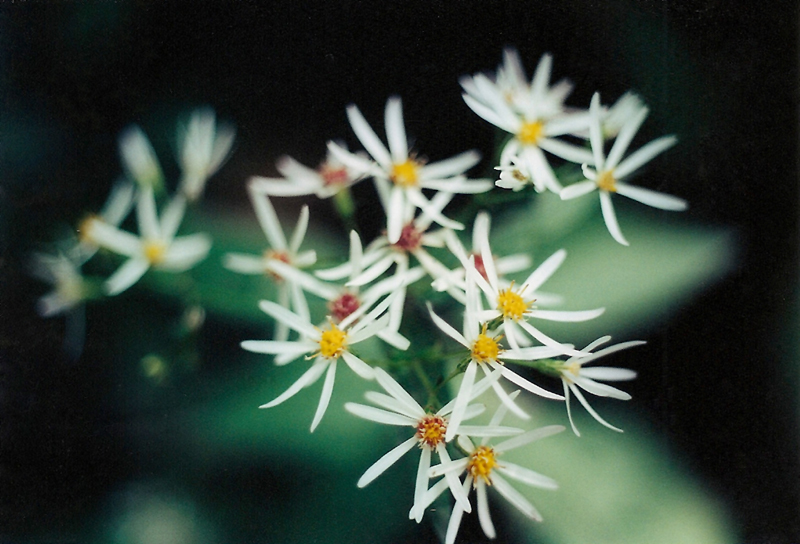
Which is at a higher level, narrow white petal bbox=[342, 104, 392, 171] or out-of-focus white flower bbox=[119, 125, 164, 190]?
narrow white petal bbox=[342, 104, 392, 171]

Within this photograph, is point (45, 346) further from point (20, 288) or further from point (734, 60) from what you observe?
point (734, 60)

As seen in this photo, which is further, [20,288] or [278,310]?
[20,288]

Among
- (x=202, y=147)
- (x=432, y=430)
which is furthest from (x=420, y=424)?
(x=202, y=147)

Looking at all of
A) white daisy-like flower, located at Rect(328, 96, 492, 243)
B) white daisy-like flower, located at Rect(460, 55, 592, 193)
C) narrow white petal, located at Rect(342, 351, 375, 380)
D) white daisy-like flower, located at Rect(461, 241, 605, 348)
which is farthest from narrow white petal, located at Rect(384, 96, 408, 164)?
narrow white petal, located at Rect(342, 351, 375, 380)

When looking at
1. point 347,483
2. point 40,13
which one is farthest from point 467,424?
point 40,13

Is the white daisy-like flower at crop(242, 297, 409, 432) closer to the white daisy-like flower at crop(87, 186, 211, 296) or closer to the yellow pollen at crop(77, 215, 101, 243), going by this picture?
the white daisy-like flower at crop(87, 186, 211, 296)

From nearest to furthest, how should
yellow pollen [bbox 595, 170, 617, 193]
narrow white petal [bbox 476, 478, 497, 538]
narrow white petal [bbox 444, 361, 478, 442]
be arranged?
narrow white petal [bbox 444, 361, 478, 442] → narrow white petal [bbox 476, 478, 497, 538] → yellow pollen [bbox 595, 170, 617, 193]
